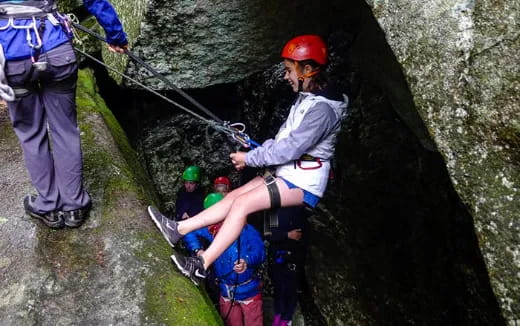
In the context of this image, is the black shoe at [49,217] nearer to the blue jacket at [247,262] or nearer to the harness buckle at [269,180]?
the harness buckle at [269,180]

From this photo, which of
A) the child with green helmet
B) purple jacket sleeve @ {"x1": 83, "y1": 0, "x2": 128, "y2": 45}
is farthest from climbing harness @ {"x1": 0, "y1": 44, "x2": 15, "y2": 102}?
the child with green helmet

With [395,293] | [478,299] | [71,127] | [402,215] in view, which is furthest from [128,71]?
[478,299]

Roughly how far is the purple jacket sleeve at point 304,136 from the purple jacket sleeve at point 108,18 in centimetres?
162

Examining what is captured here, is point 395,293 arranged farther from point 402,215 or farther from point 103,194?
point 103,194

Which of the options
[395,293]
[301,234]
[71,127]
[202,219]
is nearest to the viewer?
[71,127]

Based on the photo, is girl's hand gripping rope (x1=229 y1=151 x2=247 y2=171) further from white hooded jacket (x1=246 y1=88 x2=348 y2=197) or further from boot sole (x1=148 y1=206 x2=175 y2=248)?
boot sole (x1=148 y1=206 x2=175 y2=248)

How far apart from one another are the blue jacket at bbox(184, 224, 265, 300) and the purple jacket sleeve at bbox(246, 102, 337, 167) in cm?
159

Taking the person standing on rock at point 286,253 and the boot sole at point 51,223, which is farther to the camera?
the person standing on rock at point 286,253

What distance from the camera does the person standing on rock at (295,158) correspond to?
454cm

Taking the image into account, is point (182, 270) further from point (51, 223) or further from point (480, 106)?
point (480, 106)

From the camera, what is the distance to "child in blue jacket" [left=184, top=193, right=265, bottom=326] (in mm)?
5879

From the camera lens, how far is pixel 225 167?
10.2 meters

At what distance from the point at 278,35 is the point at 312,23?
0.56 meters

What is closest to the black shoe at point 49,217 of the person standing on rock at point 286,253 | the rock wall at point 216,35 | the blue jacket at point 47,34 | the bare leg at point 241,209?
the bare leg at point 241,209
